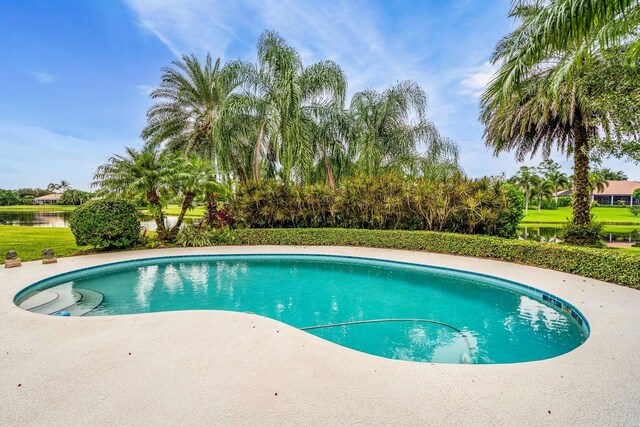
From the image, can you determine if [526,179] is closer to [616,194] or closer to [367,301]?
[616,194]

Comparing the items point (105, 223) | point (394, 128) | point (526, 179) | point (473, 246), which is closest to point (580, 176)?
point (473, 246)

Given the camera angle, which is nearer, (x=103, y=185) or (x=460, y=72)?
(x=103, y=185)

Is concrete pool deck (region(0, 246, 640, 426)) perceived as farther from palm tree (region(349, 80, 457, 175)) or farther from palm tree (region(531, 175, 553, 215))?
palm tree (region(531, 175, 553, 215))

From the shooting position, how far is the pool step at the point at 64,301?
5.46 m

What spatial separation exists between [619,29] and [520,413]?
19.0 ft

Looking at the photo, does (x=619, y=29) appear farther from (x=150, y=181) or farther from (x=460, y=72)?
(x=150, y=181)

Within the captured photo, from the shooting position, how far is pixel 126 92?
536 inches

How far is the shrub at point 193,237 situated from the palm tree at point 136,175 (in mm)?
1354

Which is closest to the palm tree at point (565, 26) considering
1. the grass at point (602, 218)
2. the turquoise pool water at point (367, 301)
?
the turquoise pool water at point (367, 301)

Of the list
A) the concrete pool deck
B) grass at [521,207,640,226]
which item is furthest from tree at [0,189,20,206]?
grass at [521,207,640,226]

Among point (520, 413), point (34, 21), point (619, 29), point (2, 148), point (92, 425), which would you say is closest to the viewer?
point (92, 425)

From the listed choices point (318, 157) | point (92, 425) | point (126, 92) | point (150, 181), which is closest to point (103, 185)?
point (150, 181)

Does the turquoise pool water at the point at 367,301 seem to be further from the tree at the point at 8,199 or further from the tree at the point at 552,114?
the tree at the point at 8,199

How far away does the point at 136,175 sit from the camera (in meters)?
10.5
